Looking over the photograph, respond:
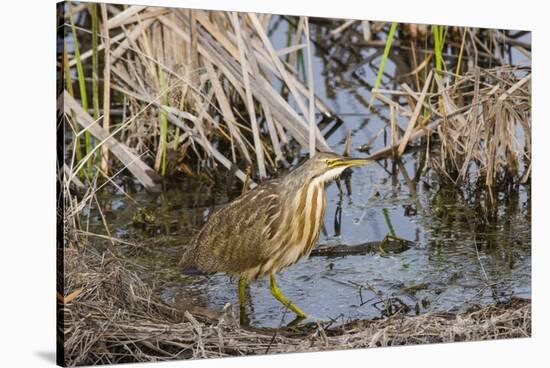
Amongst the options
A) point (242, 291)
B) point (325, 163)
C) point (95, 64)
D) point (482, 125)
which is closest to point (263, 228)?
point (242, 291)

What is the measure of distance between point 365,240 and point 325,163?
1.67 feet

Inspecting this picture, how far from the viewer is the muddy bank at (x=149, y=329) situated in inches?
205

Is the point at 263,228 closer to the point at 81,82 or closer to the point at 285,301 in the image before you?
the point at 285,301

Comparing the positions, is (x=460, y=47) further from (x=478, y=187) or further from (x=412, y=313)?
(x=412, y=313)

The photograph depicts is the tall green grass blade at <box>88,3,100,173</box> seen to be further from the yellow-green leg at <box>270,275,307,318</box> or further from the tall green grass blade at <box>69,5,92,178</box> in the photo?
the yellow-green leg at <box>270,275,307,318</box>

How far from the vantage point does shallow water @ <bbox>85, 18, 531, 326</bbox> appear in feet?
18.4

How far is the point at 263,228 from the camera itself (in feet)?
18.6

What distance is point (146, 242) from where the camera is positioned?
18.2 feet

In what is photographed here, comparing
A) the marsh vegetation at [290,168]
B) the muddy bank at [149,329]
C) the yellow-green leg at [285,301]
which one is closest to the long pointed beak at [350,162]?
the marsh vegetation at [290,168]

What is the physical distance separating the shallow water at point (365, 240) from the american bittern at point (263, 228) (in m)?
0.07

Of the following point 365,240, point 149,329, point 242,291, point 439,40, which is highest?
point 439,40

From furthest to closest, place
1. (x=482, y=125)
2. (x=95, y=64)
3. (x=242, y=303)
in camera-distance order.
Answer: (x=482, y=125), (x=242, y=303), (x=95, y=64)

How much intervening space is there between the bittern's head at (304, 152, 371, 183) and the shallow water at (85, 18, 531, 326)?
231 millimetres

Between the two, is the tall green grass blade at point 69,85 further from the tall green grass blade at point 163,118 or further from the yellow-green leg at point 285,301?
the yellow-green leg at point 285,301
